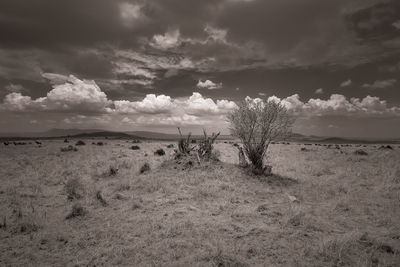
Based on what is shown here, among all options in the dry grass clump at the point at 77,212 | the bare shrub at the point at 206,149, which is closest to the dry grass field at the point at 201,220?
the dry grass clump at the point at 77,212

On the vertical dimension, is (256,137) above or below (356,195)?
above

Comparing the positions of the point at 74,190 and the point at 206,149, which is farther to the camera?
the point at 206,149

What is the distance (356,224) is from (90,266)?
25.0ft

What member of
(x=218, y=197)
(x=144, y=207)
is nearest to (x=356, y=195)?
(x=218, y=197)

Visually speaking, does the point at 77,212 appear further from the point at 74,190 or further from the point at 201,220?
the point at 201,220

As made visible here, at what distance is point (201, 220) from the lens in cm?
860

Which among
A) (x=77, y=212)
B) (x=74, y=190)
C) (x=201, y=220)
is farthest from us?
(x=74, y=190)

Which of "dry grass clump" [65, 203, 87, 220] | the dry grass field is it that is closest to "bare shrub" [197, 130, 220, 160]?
the dry grass field

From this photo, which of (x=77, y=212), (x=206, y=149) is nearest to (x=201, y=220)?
(x=77, y=212)

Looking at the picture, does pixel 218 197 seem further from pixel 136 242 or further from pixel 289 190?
pixel 136 242

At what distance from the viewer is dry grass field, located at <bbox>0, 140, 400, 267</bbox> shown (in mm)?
6289

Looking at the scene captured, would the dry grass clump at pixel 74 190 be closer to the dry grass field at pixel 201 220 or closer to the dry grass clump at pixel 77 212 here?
the dry grass field at pixel 201 220

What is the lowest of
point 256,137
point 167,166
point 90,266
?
point 90,266

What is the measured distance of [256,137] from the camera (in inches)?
625
